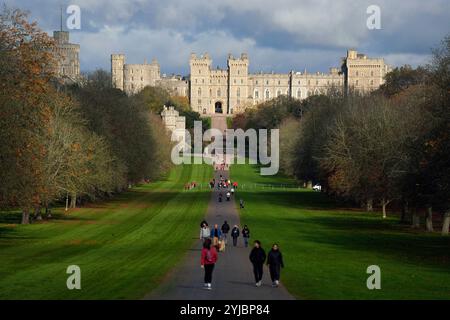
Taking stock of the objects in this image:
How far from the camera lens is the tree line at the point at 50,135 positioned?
37.7 metres

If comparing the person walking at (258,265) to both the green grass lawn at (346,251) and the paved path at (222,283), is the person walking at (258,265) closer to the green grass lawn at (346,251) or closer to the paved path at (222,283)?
the paved path at (222,283)

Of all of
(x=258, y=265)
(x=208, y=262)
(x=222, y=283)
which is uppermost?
(x=208, y=262)

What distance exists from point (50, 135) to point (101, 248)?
15346mm

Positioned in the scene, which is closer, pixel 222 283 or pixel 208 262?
pixel 208 262

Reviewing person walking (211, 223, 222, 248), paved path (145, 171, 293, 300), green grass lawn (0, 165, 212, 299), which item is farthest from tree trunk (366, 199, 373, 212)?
paved path (145, 171, 293, 300)

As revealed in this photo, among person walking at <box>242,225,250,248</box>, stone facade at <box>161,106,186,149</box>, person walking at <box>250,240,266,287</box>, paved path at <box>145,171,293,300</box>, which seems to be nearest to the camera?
paved path at <box>145,171,293,300</box>

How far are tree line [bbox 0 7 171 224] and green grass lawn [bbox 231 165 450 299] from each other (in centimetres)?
1049

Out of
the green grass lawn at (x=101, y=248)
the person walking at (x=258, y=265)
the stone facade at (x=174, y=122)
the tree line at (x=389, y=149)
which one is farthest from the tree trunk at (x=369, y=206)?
the stone facade at (x=174, y=122)

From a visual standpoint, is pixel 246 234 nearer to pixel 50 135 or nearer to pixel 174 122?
pixel 50 135

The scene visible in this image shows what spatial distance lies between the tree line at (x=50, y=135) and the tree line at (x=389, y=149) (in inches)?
594

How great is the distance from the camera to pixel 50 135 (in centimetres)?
5094

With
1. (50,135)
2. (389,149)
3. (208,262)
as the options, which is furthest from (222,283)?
(389,149)

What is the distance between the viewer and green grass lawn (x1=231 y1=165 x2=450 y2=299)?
78.4 feet

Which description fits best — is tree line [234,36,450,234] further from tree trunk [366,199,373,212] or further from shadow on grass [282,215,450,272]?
shadow on grass [282,215,450,272]
